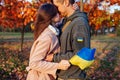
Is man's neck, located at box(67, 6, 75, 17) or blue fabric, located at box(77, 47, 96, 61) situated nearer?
Answer: blue fabric, located at box(77, 47, 96, 61)

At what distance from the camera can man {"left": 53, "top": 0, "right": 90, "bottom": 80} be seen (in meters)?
3.06

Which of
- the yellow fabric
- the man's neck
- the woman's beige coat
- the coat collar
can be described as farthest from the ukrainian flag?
the man's neck

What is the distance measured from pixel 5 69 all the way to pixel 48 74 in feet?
12.3

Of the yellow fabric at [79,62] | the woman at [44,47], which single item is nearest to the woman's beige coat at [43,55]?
the woman at [44,47]

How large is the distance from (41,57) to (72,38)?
0.34 meters

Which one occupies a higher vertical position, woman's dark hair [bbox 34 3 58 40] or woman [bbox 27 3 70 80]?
woman's dark hair [bbox 34 3 58 40]

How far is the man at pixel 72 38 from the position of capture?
306cm

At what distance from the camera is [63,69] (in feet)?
9.91

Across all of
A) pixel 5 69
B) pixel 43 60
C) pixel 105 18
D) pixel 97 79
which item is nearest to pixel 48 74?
pixel 43 60

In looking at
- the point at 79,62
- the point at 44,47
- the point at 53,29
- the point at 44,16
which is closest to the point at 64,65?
the point at 79,62

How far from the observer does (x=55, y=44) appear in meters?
3.08

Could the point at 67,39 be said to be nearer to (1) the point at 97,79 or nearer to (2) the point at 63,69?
(2) the point at 63,69

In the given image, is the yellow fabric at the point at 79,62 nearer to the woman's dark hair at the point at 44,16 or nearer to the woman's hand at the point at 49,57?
the woman's hand at the point at 49,57

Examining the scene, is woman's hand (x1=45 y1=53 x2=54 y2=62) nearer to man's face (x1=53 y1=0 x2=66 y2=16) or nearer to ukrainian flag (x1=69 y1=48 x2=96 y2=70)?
ukrainian flag (x1=69 y1=48 x2=96 y2=70)
